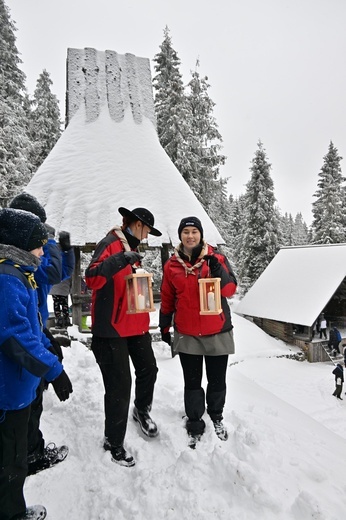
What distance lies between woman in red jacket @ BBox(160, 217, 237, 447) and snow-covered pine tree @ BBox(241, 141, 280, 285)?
71.1 ft

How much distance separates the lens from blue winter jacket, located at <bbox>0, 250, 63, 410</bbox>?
1.90 metres

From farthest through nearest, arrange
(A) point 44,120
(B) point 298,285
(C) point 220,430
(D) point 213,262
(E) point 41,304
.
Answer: (A) point 44,120 → (B) point 298,285 → (D) point 213,262 → (C) point 220,430 → (E) point 41,304

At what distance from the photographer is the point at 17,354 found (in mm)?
1892

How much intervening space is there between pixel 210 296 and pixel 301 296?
50.8 feet

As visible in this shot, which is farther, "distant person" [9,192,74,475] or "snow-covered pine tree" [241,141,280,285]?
"snow-covered pine tree" [241,141,280,285]

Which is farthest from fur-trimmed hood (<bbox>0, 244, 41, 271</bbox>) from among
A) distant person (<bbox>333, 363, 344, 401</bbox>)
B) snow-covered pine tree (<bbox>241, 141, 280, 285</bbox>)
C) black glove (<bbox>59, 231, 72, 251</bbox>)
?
snow-covered pine tree (<bbox>241, 141, 280, 285</bbox>)

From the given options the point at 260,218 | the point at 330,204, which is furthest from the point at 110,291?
the point at 330,204

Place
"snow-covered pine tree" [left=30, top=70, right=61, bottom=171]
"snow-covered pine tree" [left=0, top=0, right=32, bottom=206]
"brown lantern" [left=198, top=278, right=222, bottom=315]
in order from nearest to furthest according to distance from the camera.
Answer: "brown lantern" [left=198, top=278, right=222, bottom=315] → "snow-covered pine tree" [left=0, top=0, right=32, bottom=206] → "snow-covered pine tree" [left=30, top=70, right=61, bottom=171]

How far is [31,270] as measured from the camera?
84.8 inches

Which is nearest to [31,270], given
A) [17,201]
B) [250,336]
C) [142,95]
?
[17,201]

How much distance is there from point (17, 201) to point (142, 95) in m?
9.87

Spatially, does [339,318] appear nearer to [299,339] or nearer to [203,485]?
[299,339]

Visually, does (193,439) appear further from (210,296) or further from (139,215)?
(139,215)

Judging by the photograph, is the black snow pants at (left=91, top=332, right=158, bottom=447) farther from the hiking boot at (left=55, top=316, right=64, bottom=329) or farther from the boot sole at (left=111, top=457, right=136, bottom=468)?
the hiking boot at (left=55, top=316, right=64, bottom=329)
